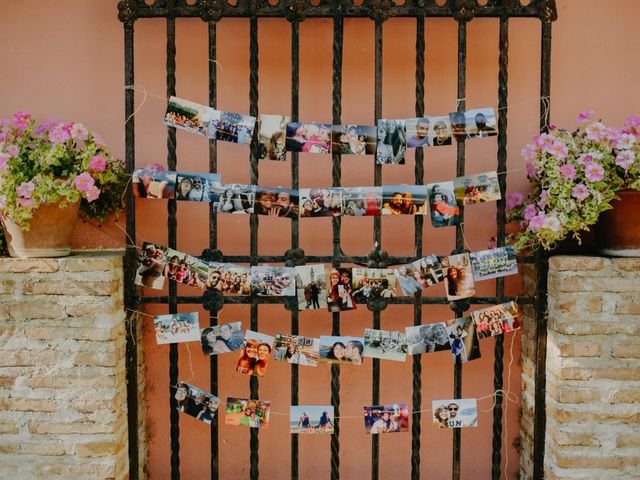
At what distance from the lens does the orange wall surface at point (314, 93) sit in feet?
8.64

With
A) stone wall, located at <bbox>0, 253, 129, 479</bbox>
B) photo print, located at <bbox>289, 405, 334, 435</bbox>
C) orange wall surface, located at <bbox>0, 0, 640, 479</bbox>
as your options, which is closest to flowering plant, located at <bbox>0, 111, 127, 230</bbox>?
stone wall, located at <bbox>0, 253, 129, 479</bbox>

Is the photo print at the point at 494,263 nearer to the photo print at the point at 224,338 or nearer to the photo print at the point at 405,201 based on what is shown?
the photo print at the point at 405,201

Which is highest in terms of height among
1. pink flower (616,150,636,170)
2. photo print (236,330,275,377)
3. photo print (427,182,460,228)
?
pink flower (616,150,636,170)

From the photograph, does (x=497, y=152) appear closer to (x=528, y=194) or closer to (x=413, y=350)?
(x=528, y=194)

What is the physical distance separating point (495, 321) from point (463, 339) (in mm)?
148

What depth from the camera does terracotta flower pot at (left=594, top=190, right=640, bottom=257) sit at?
227cm

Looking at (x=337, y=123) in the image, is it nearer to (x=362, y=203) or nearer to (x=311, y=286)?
(x=362, y=203)

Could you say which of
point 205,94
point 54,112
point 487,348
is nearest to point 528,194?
point 487,348

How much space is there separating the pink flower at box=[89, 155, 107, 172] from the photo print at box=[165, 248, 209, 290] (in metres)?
0.41

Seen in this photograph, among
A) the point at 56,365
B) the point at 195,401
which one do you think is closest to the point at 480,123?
the point at 195,401

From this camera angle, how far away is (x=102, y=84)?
105 inches

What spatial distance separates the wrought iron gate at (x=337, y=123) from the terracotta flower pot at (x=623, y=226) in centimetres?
26

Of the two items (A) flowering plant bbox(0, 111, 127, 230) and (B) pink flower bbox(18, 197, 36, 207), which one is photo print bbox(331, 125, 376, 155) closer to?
(A) flowering plant bbox(0, 111, 127, 230)

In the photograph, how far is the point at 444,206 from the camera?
7.90 feet
